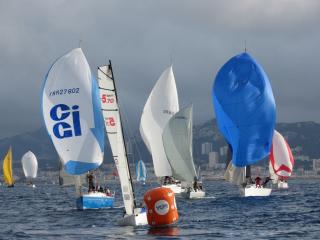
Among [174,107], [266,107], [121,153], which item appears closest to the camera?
[121,153]

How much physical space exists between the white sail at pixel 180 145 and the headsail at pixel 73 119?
17.1m

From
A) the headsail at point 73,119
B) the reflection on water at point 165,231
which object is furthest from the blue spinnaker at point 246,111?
the reflection on water at point 165,231

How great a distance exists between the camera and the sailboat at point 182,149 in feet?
239

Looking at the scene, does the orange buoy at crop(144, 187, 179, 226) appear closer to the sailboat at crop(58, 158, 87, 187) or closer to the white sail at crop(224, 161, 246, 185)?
the sailboat at crop(58, 158, 87, 187)

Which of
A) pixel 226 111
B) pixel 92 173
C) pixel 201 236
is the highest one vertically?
pixel 226 111

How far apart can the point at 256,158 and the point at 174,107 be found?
17450mm

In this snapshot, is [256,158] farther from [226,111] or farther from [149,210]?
[149,210]

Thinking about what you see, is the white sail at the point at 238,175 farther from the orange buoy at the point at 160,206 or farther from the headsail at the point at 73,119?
the orange buoy at the point at 160,206

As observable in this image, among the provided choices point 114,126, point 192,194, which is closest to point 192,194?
point 192,194

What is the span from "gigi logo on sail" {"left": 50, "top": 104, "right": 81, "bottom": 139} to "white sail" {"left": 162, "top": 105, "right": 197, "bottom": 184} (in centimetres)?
1900

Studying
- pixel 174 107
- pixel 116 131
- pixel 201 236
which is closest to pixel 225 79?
pixel 174 107

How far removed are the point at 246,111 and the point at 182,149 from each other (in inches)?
327

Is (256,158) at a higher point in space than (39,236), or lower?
higher

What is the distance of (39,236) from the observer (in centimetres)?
4122
